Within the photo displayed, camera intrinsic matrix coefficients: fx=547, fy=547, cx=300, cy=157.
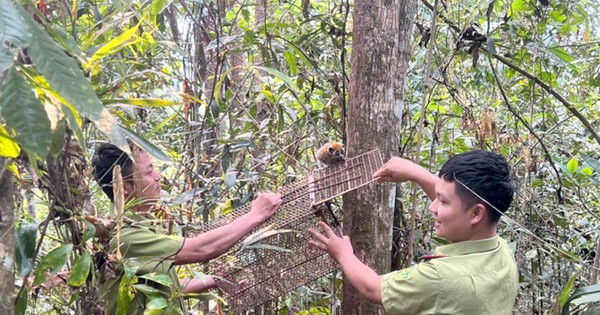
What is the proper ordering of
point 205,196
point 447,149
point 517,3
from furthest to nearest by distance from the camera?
point 447,149 → point 517,3 → point 205,196

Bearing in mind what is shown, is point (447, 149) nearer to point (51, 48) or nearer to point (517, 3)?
point (517, 3)

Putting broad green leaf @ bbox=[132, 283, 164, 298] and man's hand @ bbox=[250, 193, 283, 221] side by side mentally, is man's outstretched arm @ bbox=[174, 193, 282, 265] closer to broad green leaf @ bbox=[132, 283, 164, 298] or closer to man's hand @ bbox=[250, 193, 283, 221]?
man's hand @ bbox=[250, 193, 283, 221]

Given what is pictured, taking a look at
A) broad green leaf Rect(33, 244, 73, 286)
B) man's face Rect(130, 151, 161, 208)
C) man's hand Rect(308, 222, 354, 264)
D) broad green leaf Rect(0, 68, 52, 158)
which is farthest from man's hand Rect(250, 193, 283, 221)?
broad green leaf Rect(0, 68, 52, 158)

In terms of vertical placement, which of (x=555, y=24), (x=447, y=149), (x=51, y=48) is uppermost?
(x=51, y=48)

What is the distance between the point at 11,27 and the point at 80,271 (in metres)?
0.63

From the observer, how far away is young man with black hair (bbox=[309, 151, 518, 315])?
4.54ft

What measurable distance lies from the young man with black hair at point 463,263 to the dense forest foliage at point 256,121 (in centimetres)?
17

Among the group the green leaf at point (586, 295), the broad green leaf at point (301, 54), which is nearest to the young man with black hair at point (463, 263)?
the green leaf at point (586, 295)

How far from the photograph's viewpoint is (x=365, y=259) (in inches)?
67.2

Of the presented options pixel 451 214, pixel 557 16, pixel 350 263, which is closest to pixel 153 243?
pixel 350 263

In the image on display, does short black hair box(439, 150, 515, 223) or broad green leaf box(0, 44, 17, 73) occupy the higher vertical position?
broad green leaf box(0, 44, 17, 73)

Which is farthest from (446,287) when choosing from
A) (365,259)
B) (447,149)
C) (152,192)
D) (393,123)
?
(447,149)

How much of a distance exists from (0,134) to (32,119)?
22 cm

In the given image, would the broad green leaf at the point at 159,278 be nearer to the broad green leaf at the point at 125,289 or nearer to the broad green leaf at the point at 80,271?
the broad green leaf at the point at 125,289
